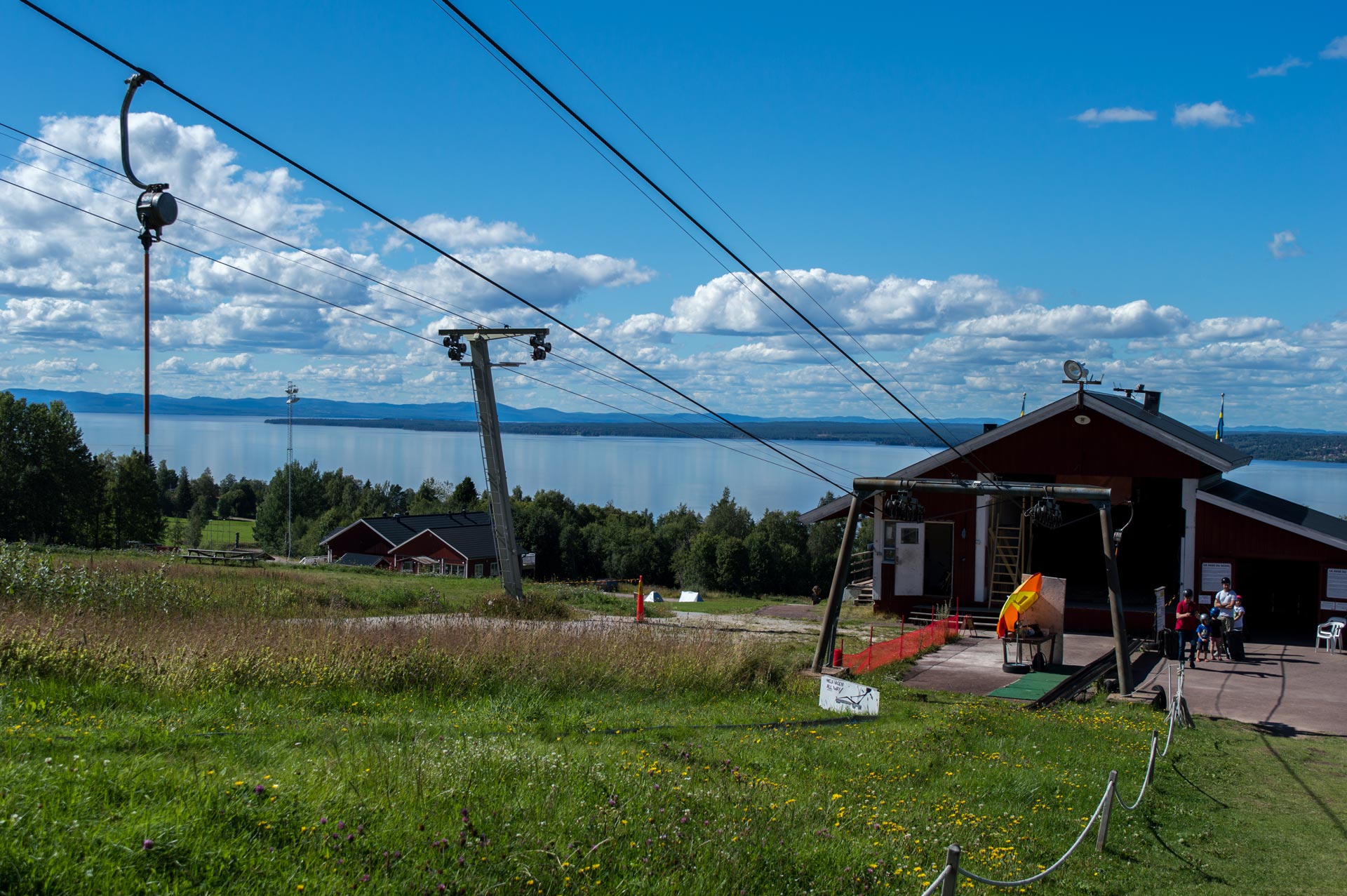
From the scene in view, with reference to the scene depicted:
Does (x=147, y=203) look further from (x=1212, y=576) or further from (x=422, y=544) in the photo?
(x=422, y=544)

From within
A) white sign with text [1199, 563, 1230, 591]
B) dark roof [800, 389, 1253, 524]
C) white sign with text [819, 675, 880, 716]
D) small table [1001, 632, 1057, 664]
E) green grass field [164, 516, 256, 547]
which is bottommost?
green grass field [164, 516, 256, 547]

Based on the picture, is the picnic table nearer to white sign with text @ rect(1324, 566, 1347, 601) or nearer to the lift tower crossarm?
the lift tower crossarm

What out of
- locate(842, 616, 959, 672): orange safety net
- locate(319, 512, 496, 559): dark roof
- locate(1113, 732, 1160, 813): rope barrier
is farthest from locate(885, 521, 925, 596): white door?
locate(319, 512, 496, 559): dark roof

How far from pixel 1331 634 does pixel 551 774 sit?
22.7m

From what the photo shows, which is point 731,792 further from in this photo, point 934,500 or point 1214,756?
point 934,500

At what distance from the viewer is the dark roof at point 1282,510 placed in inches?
963

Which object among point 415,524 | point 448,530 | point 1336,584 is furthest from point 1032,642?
point 415,524

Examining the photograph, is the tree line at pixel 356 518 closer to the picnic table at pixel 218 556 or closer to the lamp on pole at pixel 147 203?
the picnic table at pixel 218 556

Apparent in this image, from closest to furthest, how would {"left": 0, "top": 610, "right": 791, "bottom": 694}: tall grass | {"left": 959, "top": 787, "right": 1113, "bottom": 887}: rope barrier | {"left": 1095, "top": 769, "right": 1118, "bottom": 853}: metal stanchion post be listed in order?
{"left": 959, "top": 787, "right": 1113, "bottom": 887}: rope barrier, {"left": 1095, "top": 769, "right": 1118, "bottom": 853}: metal stanchion post, {"left": 0, "top": 610, "right": 791, "bottom": 694}: tall grass

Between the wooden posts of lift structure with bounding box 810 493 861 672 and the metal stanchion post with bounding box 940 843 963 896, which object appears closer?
the metal stanchion post with bounding box 940 843 963 896

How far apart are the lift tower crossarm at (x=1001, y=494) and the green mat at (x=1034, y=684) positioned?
3.97 ft

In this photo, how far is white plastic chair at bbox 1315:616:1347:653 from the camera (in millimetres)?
22750

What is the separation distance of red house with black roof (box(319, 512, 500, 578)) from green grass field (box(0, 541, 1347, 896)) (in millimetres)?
48560

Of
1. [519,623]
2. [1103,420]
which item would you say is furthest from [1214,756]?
[1103,420]
